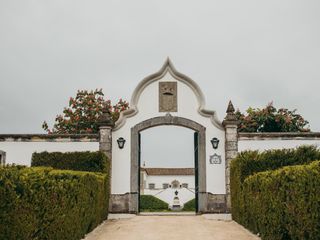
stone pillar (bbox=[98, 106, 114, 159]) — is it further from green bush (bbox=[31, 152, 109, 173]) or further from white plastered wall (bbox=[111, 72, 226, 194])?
green bush (bbox=[31, 152, 109, 173])

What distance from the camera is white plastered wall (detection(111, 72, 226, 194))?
16.5 metres

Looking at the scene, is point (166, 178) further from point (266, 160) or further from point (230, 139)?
point (266, 160)

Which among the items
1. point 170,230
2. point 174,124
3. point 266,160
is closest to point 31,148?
point 174,124

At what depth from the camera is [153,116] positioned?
16.9m

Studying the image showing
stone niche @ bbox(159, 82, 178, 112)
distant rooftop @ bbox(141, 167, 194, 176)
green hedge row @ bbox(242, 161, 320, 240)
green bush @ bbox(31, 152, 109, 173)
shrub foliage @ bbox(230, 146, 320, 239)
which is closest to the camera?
green hedge row @ bbox(242, 161, 320, 240)

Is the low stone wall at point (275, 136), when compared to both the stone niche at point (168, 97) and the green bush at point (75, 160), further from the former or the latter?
the green bush at point (75, 160)

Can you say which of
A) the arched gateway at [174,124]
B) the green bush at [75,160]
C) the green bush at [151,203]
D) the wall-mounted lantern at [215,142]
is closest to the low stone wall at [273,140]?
the arched gateway at [174,124]

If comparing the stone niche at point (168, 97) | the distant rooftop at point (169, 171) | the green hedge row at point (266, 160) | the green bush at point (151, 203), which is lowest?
the green bush at point (151, 203)

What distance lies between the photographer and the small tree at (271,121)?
22.2m

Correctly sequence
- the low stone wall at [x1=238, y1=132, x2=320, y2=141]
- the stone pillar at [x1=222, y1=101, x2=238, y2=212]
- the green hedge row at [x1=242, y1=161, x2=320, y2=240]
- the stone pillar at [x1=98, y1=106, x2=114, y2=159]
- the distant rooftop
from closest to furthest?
the green hedge row at [x1=242, y1=161, x2=320, y2=240] < the stone pillar at [x1=222, y1=101, x2=238, y2=212] < the stone pillar at [x1=98, y1=106, x2=114, y2=159] < the low stone wall at [x1=238, y1=132, x2=320, y2=141] < the distant rooftop

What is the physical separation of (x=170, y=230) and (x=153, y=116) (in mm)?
5909

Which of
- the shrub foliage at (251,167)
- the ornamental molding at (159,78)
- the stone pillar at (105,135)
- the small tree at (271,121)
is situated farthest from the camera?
the small tree at (271,121)

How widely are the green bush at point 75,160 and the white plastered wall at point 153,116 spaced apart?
47.7 inches

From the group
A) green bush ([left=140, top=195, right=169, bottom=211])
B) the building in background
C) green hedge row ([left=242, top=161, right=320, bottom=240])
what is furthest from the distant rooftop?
green hedge row ([left=242, top=161, right=320, bottom=240])
